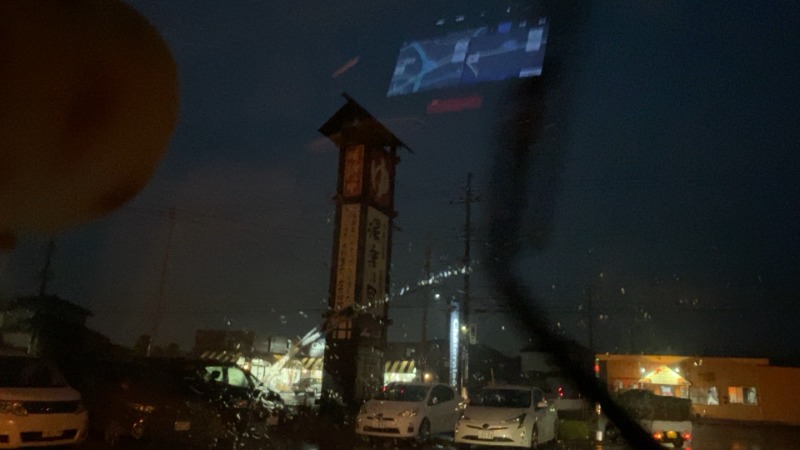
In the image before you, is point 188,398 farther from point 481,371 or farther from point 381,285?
point 481,371

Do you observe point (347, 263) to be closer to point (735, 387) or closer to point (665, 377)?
point (665, 377)

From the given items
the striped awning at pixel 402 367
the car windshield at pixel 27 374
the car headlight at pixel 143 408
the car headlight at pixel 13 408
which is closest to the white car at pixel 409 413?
the car headlight at pixel 143 408

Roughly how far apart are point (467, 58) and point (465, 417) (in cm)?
763

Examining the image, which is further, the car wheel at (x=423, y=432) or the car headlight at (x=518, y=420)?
the car wheel at (x=423, y=432)

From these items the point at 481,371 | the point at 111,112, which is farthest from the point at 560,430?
the point at 481,371

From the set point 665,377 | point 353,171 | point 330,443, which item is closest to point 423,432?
point 330,443

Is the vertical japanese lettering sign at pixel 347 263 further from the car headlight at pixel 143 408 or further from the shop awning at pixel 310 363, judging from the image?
the shop awning at pixel 310 363

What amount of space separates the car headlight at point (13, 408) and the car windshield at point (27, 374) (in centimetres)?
50

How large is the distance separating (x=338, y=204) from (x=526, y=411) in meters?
11.6

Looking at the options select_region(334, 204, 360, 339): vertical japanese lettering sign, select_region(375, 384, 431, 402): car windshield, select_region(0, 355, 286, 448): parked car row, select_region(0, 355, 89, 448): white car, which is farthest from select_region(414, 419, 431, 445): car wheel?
select_region(334, 204, 360, 339): vertical japanese lettering sign

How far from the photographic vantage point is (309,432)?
57.2 ft

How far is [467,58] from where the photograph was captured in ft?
43.2

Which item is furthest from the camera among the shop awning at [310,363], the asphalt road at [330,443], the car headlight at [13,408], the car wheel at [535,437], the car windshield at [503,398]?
the shop awning at [310,363]

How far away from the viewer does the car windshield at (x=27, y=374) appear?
11188 millimetres
